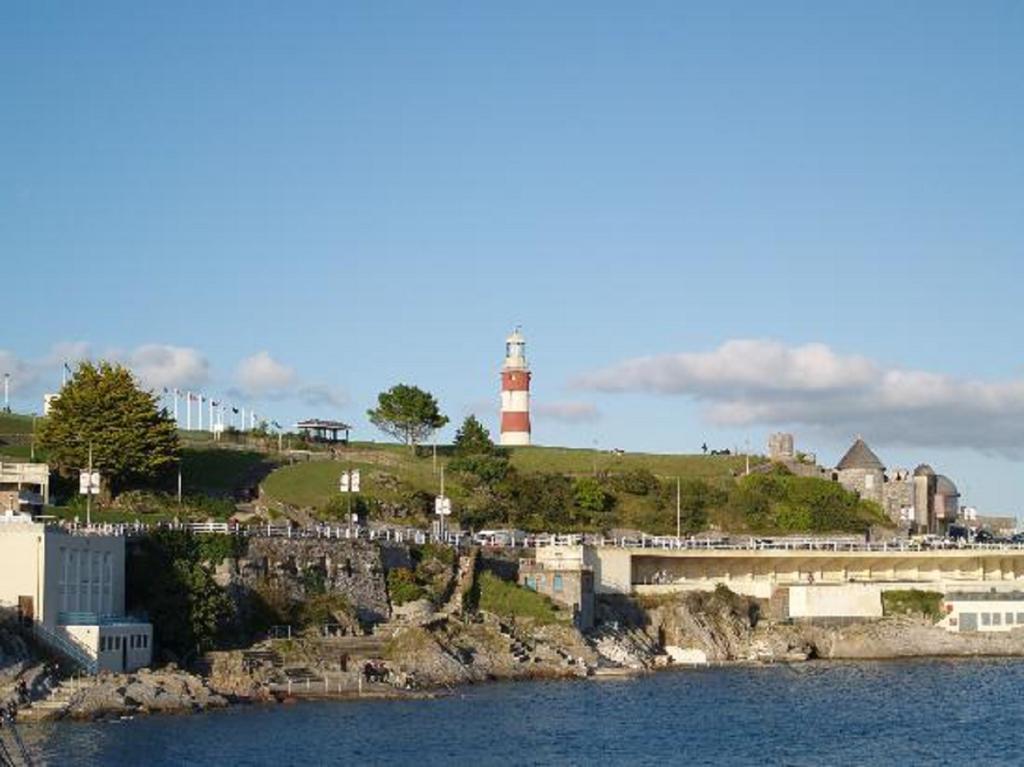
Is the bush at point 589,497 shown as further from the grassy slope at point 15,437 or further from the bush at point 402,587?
the grassy slope at point 15,437

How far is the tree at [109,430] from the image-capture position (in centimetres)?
10712

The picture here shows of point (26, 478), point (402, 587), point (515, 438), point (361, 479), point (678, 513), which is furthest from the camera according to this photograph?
point (515, 438)

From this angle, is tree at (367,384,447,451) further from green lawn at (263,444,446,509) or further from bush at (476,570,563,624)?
bush at (476,570,563,624)

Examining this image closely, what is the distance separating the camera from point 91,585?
7938 cm

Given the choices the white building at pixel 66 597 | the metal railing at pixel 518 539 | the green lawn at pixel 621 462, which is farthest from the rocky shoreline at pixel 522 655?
the green lawn at pixel 621 462

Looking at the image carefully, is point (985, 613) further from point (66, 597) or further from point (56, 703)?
point (56, 703)

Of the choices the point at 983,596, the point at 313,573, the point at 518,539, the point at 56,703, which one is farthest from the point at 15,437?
the point at 983,596

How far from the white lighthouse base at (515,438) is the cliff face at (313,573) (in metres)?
61.2

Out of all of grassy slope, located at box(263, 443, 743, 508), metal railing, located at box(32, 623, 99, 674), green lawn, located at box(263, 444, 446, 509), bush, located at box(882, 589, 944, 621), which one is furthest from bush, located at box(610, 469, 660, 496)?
metal railing, located at box(32, 623, 99, 674)

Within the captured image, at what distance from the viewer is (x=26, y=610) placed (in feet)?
247

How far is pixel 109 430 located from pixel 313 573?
22180 millimetres

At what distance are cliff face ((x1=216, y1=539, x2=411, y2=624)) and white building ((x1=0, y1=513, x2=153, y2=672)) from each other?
8.59 meters

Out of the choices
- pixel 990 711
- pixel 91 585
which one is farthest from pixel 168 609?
pixel 990 711

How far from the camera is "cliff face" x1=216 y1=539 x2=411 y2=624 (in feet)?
→ 289
